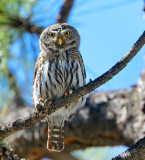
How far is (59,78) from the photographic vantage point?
3629mm

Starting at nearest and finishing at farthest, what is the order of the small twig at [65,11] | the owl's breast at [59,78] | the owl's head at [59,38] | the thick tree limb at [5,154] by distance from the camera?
the thick tree limb at [5,154] → the owl's breast at [59,78] → the owl's head at [59,38] → the small twig at [65,11]

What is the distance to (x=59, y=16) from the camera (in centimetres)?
450

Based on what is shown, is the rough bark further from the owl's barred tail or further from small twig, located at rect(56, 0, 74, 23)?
small twig, located at rect(56, 0, 74, 23)

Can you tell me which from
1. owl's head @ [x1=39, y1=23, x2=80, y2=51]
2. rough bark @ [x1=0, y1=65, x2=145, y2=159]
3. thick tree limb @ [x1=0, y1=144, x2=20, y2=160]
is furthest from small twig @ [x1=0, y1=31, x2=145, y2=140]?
rough bark @ [x1=0, y1=65, x2=145, y2=159]

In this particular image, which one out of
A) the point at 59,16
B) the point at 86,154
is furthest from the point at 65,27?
the point at 86,154

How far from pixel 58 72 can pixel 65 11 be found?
45.6 inches

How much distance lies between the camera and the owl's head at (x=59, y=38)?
3.93 m

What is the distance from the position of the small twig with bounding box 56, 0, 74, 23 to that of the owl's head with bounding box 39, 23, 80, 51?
350 mm

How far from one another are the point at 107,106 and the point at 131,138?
62 cm

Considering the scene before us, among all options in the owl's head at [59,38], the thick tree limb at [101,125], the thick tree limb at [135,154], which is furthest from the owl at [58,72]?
the thick tree limb at [135,154]

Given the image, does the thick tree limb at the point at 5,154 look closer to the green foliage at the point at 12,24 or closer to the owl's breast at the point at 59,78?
the owl's breast at the point at 59,78

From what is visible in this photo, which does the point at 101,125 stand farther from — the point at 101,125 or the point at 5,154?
the point at 5,154

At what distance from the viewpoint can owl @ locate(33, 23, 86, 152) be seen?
3623 millimetres

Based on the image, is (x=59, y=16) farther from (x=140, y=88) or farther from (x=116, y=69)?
(x=116, y=69)
